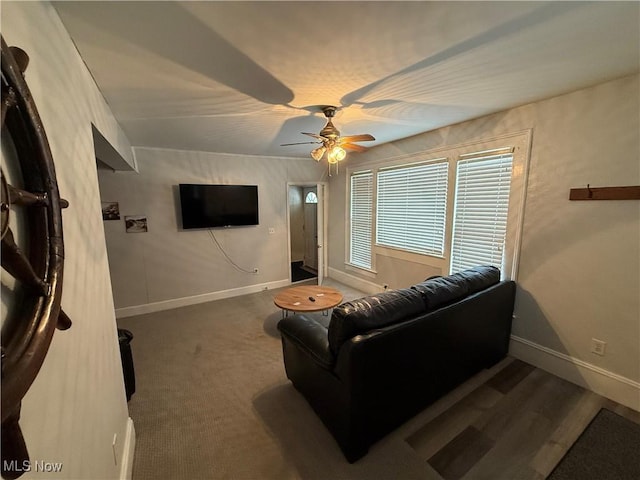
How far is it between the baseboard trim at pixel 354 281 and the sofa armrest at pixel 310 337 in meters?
2.54

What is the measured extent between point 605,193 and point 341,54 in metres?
2.28

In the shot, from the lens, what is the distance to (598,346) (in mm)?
2213

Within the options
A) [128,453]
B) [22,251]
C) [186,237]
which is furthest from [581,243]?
[186,237]

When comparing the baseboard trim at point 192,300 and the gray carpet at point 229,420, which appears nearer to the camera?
the gray carpet at point 229,420

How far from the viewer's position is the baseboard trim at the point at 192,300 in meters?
3.84

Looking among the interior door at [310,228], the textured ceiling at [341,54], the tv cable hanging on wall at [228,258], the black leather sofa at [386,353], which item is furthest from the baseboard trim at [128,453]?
the interior door at [310,228]

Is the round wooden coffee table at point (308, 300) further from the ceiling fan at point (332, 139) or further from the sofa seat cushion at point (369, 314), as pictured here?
the ceiling fan at point (332, 139)

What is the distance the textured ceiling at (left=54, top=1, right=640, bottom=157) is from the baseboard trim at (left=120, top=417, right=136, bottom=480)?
7.55ft

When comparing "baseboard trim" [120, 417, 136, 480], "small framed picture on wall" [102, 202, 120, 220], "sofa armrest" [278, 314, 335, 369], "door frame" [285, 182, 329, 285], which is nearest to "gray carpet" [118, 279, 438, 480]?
"baseboard trim" [120, 417, 136, 480]

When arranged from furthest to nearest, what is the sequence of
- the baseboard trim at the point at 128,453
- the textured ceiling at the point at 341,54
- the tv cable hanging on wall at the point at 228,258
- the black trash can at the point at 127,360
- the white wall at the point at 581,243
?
the tv cable hanging on wall at the point at 228,258, the black trash can at the point at 127,360, the white wall at the point at 581,243, the baseboard trim at the point at 128,453, the textured ceiling at the point at 341,54

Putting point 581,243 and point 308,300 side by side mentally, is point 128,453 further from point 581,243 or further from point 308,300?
point 581,243

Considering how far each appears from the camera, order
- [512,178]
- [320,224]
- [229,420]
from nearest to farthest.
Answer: [229,420], [512,178], [320,224]

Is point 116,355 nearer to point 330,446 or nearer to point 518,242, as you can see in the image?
point 330,446

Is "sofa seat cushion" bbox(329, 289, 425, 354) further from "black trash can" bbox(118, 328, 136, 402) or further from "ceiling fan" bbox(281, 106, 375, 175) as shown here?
"black trash can" bbox(118, 328, 136, 402)
